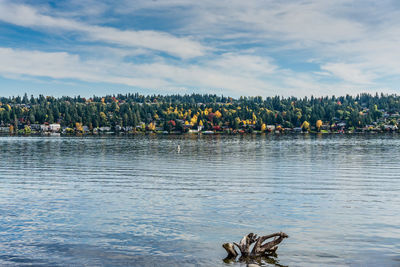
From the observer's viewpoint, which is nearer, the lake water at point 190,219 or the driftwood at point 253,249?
the driftwood at point 253,249

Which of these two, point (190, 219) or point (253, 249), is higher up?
point (253, 249)

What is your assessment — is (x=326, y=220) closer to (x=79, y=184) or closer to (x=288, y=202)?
(x=288, y=202)

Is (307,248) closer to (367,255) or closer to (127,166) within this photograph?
(367,255)

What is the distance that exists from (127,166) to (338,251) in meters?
54.7

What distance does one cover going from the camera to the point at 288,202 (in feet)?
123

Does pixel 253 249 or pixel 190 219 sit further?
pixel 190 219

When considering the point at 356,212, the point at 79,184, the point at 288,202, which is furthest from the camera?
the point at 79,184

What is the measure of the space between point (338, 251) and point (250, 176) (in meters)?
35.3

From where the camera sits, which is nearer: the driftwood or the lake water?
the driftwood

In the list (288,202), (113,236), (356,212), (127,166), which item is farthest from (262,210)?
(127,166)

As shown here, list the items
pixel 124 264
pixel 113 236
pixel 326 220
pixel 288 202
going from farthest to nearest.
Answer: pixel 288 202 → pixel 326 220 → pixel 113 236 → pixel 124 264

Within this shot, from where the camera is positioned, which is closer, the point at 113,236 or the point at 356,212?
the point at 113,236

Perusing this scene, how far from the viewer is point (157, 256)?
74.3ft

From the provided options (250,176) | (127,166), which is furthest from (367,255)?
(127,166)
